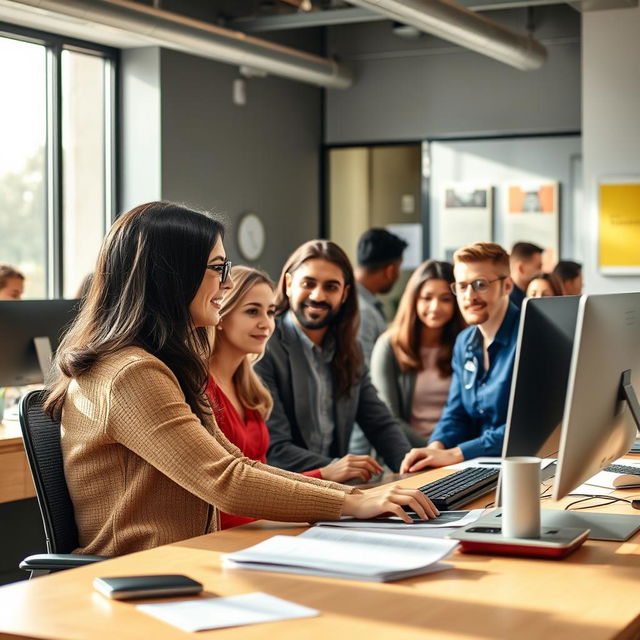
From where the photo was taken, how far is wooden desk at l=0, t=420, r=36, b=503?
379cm

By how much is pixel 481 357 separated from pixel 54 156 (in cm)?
380

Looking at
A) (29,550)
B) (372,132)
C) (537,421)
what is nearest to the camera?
(537,421)

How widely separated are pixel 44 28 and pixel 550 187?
11.7ft

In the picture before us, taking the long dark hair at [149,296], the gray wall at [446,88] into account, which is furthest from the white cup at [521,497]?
the gray wall at [446,88]

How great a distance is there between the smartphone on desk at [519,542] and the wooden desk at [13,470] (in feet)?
7.43

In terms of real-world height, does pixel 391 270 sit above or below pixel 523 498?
above

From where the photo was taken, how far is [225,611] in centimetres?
154

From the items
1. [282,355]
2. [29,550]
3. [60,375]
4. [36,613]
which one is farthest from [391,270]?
[36,613]

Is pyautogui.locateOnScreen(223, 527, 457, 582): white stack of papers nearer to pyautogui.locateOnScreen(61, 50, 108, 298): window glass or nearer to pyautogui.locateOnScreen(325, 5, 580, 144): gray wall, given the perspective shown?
pyautogui.locateOnScreen(61, 50, 108, 298): window glass

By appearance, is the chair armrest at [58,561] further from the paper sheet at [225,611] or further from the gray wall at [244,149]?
the gray wall at [244,149]

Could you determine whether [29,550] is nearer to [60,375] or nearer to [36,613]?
[60,375]

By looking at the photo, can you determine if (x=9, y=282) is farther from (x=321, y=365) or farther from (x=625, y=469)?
(x=625, y=469)

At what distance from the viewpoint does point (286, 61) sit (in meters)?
7.06

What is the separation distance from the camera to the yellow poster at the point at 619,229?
609cm
